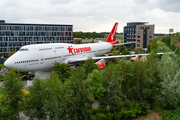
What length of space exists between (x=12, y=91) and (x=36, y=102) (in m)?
2.30

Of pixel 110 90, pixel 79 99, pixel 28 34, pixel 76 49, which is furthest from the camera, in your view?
pixel 28 34

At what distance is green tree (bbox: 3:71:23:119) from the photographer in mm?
14516

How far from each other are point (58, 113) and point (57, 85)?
2412 millimetres

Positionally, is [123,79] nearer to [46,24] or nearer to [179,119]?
[179,119]

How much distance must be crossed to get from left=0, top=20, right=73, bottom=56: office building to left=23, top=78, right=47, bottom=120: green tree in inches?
2412

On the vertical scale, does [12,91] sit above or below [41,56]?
below

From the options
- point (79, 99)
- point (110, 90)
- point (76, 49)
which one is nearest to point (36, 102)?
point (79, 99)

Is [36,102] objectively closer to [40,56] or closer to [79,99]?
[79,99]

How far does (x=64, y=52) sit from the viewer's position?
31609 mm

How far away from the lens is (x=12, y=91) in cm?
1469

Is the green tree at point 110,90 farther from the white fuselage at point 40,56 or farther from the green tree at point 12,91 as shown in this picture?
the green tree at point 12,91

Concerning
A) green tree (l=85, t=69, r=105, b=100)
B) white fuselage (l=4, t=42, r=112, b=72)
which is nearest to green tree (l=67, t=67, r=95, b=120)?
green tree (l=85, t=69, r=105, b=100)

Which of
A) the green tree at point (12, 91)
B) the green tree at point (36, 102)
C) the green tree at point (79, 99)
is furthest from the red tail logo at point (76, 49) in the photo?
the green tree at point (12, 91)

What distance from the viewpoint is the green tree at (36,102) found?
14562 millimetres
